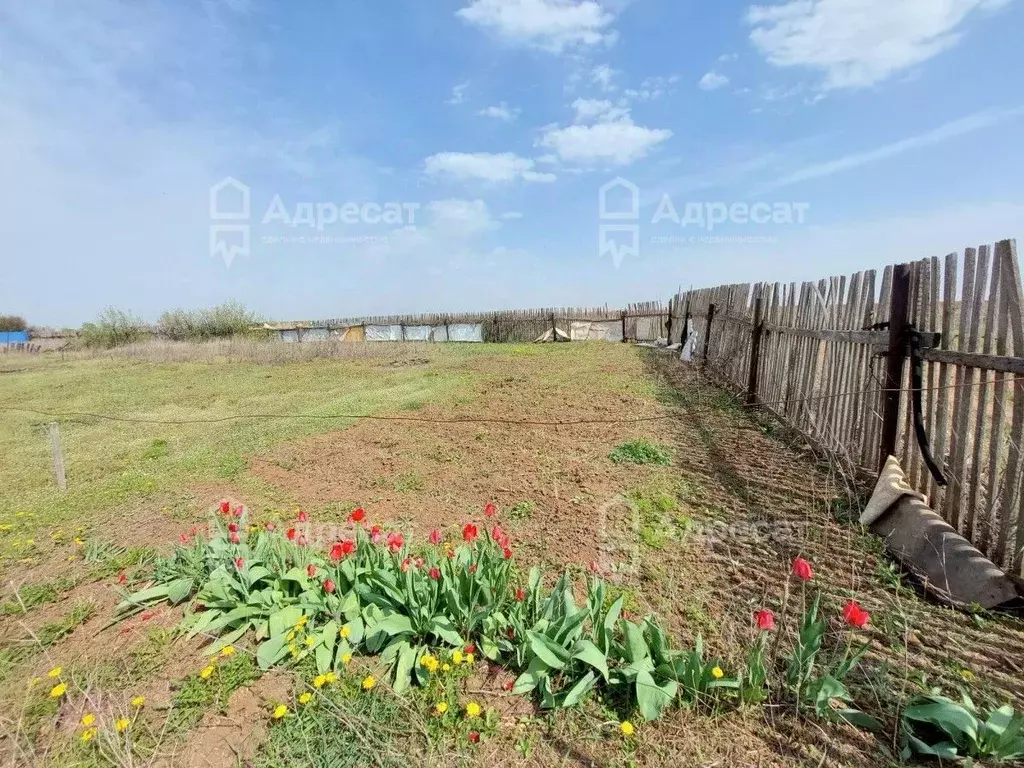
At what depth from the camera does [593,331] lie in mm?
24297

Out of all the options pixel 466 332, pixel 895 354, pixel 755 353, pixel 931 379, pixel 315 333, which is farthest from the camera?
pixel 315 333

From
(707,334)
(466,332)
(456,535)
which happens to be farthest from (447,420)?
(466,332)

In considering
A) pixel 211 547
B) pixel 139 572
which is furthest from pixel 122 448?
pixel 211 547

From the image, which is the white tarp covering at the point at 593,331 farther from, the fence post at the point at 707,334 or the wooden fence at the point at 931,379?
the wooden fence at the point at 931,379

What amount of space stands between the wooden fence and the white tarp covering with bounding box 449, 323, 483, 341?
72.1 ft

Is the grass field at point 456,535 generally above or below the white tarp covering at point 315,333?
below

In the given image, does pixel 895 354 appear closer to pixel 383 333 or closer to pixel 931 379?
pixel 931 379

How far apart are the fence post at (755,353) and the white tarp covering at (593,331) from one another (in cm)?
1736

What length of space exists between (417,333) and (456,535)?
84.7 ft

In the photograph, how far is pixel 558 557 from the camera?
3.05 metres

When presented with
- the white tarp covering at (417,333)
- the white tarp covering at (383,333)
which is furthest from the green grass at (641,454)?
the white tarp covering at (383,333)

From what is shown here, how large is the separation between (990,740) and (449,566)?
→ 1.99 metres

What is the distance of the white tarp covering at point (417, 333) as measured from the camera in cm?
2808

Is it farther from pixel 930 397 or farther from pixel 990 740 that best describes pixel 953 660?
pixel 930 397
